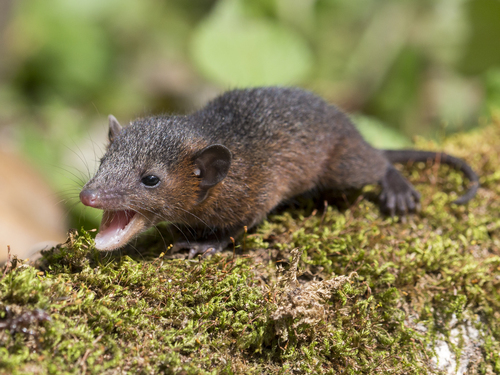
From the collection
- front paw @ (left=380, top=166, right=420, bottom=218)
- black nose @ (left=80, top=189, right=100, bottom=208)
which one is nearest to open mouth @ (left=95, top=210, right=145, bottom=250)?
black nose @ (left=80, top=189, right=100, bottom=208)

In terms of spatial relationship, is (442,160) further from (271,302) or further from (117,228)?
(117,228)

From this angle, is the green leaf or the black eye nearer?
the black eye

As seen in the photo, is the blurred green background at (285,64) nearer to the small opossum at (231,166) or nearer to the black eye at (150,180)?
the small opossum at (231,166)

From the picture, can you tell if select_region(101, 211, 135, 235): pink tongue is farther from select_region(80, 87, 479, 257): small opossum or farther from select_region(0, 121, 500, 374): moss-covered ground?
select_region(0, 121, 500, 374): moss-covered ground

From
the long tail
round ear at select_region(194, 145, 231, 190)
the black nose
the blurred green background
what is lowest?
the black nose

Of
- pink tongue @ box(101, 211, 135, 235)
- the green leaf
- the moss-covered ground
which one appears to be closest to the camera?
the moss-covered ground

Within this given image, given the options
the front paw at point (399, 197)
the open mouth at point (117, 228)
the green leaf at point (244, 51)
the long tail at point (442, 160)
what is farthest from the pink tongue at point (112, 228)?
the green leaf at point (244, 51)

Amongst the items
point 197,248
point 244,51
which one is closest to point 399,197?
point 197,248
